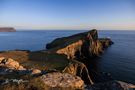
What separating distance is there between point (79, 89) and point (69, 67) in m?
26.9

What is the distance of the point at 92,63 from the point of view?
7638cm

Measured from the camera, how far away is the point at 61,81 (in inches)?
754

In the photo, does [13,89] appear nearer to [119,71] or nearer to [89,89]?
[89,89]

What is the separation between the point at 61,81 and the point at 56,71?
366 cm

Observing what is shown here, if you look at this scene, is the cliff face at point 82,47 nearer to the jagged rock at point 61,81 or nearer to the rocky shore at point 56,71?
the rocky shore at point 56,71

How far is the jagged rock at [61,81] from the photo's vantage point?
60.5ft

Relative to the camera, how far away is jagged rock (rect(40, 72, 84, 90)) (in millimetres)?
18447

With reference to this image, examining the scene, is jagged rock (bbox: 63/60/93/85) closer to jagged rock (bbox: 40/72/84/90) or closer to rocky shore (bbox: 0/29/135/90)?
rocky shore (bbox: 0/29/135/90)

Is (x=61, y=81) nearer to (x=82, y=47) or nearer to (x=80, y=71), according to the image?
(x=80, y=71)

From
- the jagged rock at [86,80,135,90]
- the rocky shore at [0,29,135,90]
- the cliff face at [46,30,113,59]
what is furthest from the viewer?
the cliff face at [46,30,113,59]

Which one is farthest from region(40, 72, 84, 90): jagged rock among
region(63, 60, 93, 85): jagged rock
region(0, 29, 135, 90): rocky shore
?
region(63, 60, 93, 85): jagged rock

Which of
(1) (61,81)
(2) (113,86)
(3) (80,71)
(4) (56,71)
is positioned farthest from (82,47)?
(2) (113,86)

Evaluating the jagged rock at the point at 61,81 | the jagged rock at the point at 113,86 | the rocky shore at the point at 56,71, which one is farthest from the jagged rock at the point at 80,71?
the jagged rock at the point at 113,86

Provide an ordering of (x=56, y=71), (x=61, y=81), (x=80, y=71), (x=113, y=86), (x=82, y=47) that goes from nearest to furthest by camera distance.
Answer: (x=113, y=86)
(x=61, y=81)
(x=56, y=71)
(x=80, y=71)
(x=82, y=47)
